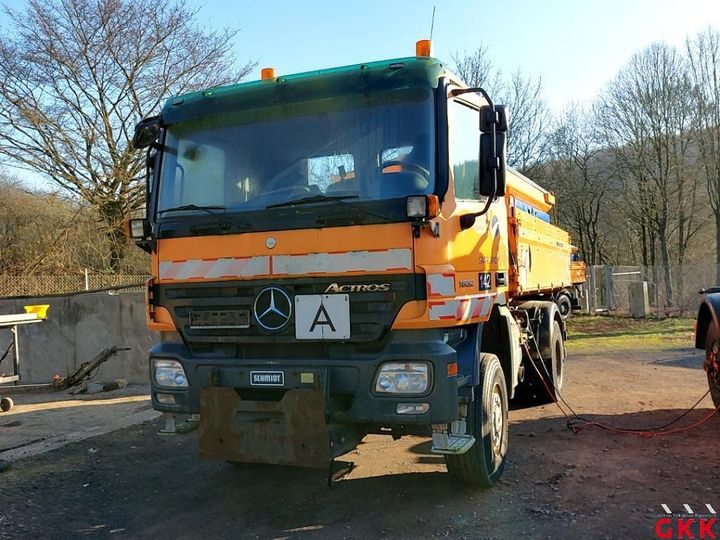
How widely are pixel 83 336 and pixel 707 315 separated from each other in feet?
34.1

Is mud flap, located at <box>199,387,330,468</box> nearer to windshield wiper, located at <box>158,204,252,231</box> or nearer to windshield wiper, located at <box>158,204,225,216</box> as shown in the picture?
windshield wiper, located at <box>158,204,252,231</box>

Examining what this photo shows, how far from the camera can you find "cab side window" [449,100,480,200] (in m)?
4.19

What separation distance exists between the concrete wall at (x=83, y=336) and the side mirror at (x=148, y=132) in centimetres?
667

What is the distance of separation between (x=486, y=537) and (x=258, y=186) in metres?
2.82

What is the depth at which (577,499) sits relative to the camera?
4.48m

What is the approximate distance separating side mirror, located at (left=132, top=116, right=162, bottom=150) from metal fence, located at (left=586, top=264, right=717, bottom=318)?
20797mm

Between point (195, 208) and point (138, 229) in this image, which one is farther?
point (138, 229)

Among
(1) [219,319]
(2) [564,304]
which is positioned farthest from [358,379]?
(2) [564,304]

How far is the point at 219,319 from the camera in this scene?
14.2 feet

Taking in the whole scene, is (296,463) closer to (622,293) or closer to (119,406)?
(119,406)

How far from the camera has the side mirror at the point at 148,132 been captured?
15.4ft

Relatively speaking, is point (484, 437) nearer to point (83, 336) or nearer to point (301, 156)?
point (301, 156)

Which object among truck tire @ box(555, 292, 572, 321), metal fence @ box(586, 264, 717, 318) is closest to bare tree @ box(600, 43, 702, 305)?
metal fence @ box(586, 264, 717, 318)

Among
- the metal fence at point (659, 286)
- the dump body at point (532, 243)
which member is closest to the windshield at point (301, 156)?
the dump body at point (532, 243)
